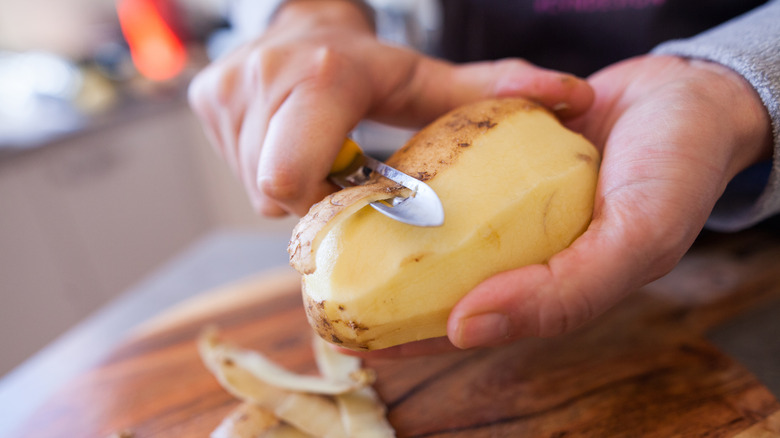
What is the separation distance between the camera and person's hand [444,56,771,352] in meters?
0.52

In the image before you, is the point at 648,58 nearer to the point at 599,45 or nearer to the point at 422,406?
the point at 599,45

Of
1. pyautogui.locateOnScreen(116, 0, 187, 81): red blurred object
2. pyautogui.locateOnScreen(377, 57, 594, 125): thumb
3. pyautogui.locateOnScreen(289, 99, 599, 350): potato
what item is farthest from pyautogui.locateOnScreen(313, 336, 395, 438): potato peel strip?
pyautogui.locateOnScreen(116, 0, 187, 81): red blurred object

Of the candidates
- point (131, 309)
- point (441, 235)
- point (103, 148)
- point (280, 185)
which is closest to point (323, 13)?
point (280, 185)

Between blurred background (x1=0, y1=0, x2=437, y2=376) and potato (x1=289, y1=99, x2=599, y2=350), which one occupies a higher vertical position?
blurred background (x1=0, y1=0, x2=437, y2=376)

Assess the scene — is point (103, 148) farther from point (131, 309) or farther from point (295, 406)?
point (295, 406)

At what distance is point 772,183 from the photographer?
2.24ft

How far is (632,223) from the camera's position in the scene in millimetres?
518

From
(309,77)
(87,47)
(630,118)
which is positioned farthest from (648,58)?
(87,47)

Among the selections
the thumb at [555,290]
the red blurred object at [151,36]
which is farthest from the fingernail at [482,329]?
the red blurred object at [151,36]

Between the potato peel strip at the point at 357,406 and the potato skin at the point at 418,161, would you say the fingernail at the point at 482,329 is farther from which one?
the potato peel strip at the point at 357,406

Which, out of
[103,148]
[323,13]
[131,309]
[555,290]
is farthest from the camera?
[103,148]

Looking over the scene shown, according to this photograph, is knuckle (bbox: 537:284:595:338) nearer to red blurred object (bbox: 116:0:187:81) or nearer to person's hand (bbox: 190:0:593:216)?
person's hand (bbox: 190:0:593:216)

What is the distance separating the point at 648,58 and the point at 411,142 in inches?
15.5

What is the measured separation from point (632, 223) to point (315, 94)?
1.42 ft
